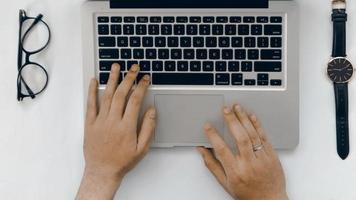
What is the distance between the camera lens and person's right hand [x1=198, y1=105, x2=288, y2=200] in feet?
2.56

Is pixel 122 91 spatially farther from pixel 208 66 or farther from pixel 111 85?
pixel 208 66

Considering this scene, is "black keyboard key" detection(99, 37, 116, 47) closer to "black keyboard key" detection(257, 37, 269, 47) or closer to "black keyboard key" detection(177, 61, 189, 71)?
"black keyboard key" detection(177, 61, 189, 71)

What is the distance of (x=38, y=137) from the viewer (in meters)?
0.86

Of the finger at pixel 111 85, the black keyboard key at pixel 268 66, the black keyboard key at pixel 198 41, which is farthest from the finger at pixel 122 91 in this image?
the black keyboard key at pixel 268 66

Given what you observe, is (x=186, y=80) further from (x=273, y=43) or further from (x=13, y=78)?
(x=13, y=78)

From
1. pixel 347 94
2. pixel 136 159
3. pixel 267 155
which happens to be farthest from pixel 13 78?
pixel 347 94

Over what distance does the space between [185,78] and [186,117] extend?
7cm

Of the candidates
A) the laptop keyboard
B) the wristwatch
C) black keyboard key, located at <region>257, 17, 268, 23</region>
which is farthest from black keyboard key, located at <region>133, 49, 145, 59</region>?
the wristwatch

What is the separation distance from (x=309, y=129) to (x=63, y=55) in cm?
47

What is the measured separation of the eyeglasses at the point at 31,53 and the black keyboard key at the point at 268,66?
383 mm

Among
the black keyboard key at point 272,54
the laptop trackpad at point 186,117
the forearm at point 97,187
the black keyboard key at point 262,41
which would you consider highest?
the black keyboard key at point 262,41

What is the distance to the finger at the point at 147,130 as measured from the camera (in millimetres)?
805

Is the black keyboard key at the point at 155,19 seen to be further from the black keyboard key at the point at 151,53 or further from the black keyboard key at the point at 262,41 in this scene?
the black keyboard key at the point at 262,41

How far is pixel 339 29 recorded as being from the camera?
0.81m
